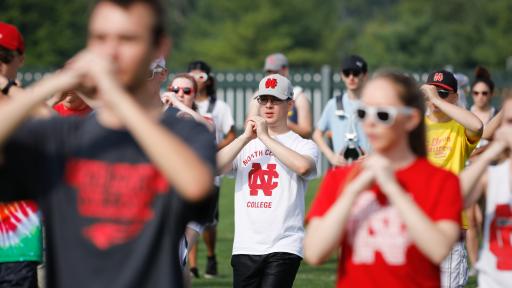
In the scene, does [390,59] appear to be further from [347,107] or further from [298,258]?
[298,258]

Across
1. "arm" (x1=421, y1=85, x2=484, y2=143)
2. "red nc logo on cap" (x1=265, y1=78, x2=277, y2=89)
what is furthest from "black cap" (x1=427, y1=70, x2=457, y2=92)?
"red nc logo on cap" (x1=265, y1=78, x2=277, y2=89)

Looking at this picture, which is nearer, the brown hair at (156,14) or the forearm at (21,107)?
the forearm at (21,107)

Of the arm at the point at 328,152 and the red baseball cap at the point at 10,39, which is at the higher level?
the red baseball cap at the point at 10,39

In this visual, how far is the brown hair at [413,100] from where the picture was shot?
15.6 feet

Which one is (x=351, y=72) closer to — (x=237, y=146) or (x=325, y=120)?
(x=325, y=120)

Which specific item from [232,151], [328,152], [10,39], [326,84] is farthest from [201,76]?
[326,84]

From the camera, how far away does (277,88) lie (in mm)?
8961

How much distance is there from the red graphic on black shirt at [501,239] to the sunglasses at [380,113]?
965mm

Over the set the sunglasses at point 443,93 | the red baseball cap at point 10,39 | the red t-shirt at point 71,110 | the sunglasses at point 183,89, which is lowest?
the red t-shirt at point 71,110

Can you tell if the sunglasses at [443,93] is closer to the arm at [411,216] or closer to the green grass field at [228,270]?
the green grass field at [228,270]

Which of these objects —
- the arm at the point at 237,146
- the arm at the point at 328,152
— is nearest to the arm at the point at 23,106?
the arm at the point at 237,146

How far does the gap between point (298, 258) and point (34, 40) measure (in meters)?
51.7

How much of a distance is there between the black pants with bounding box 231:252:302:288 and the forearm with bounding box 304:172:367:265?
12.5 ft

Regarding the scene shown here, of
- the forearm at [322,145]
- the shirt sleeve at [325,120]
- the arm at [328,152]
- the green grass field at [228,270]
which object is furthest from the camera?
the shirt sleeve at [325,120]
